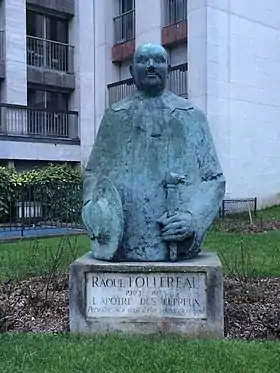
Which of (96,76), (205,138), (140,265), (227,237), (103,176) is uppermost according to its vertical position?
(96,76)

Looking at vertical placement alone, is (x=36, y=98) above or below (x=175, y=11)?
below

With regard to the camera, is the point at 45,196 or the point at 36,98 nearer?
the point at 45,196

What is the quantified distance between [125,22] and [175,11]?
3379 millimetres

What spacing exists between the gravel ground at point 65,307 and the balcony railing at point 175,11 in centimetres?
1636

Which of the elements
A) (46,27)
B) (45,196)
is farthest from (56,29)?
(45,196)

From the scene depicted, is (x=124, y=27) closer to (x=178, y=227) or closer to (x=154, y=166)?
(x=154, y=166)

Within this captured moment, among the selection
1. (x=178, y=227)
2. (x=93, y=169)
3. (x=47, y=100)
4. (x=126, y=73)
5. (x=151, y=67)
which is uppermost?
(x=126, y=73)

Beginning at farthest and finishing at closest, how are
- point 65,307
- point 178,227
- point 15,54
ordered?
1. point 15,54
2. point 65,307
3. point 178,227

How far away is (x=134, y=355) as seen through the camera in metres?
3.76

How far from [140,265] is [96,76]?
2171 cm

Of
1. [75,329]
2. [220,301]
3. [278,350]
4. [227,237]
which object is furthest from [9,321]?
[227,237]

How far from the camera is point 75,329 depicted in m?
4.33

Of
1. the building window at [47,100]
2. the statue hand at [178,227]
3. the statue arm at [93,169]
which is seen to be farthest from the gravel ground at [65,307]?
the building window at [47,100]

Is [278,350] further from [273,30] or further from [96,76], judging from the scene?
[96,76]
